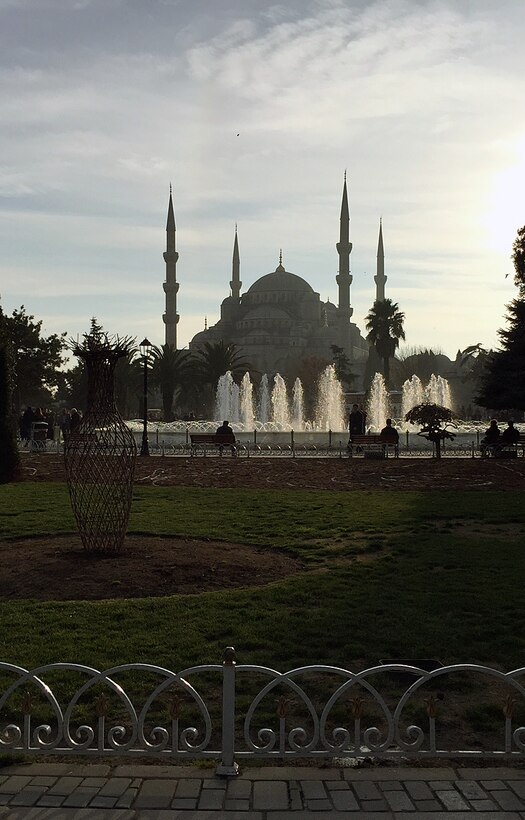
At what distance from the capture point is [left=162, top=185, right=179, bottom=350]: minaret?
8219cm

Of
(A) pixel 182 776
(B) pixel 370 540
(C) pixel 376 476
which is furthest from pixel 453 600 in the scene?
(C) pixel 376 476

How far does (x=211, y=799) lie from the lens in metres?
3.38

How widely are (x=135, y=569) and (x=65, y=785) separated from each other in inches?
A: 166

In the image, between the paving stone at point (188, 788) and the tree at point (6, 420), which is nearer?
the paving stone at point (188, 788)

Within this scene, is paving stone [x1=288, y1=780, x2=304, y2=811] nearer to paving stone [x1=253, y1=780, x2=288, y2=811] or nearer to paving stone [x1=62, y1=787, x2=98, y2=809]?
paving stone [x1=253, y1=780, x2=288, y2=811]

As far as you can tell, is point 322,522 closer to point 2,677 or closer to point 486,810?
point 2,677

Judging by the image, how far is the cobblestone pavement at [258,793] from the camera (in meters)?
3.26

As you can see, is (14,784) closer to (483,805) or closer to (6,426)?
(483,805)

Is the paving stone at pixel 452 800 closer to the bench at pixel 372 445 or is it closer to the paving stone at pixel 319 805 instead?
the paving stone at pixel 319 805

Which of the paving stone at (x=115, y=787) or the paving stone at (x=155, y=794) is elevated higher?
the paving stone at (x=115, y=787)

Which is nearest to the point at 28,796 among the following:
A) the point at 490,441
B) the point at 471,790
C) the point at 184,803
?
the point at 184,803

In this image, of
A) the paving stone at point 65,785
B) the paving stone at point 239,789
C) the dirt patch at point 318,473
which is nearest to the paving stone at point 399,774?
the paving stone at point 239,789

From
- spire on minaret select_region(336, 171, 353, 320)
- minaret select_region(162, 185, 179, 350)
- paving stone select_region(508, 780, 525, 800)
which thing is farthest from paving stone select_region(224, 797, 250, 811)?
spire on minaret select_region(336, 171, 353, 320)

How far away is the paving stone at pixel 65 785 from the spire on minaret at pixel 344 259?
8709cm
